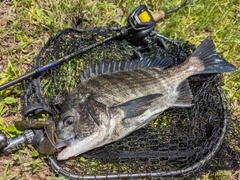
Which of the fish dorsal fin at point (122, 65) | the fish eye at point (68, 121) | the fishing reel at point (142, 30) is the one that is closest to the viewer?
the fish eye at point (68, 121)

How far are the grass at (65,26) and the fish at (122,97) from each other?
0.75 metres

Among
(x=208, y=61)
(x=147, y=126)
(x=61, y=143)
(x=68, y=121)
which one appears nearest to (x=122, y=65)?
(x=147, y=126)

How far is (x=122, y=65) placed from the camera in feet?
12.0

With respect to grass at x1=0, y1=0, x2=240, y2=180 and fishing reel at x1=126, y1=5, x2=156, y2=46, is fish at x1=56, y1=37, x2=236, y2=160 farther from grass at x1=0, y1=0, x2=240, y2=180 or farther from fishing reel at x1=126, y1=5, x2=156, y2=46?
grass at x1=0, y1=0, x2=240, y2=180

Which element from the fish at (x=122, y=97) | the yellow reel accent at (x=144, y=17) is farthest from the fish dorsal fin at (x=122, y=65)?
the yellow reel accent at (x=144, y=17)

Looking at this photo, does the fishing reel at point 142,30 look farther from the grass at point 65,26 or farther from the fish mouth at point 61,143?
the fish mouth at point 61,143

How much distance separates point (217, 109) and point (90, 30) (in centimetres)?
191

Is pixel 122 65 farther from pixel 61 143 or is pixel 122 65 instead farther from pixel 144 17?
pixel 61 143

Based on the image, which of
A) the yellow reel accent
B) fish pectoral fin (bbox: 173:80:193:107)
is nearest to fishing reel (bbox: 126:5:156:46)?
the yellow reel accent

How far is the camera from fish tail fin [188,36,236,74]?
380 centimetres

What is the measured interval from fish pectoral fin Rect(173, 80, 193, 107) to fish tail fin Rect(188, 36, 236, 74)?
26 centimetres

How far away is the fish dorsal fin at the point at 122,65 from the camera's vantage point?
11.7 ft

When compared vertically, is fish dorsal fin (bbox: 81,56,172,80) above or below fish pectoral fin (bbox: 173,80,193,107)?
above

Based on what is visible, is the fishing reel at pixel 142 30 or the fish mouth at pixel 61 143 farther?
the fishing reel at pixel 142 30
